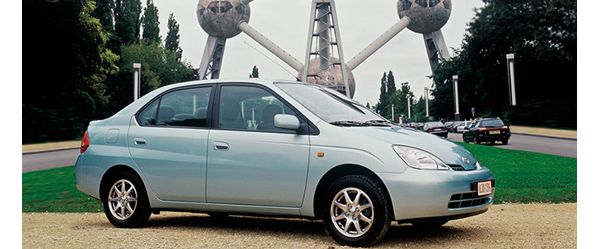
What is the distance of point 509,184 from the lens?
11.5m

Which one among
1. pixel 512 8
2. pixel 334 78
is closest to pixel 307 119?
pixel 512 8

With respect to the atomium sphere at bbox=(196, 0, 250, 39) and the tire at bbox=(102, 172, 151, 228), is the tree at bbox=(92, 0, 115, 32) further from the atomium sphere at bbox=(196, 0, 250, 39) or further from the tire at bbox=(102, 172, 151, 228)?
the tire at bbox=(102, 172, 151, 228)

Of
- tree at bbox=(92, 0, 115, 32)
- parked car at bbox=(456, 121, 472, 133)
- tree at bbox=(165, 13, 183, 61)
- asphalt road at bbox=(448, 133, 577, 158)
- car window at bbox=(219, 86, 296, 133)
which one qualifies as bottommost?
asphalt road at bbox=(448, 133, 577, 158)

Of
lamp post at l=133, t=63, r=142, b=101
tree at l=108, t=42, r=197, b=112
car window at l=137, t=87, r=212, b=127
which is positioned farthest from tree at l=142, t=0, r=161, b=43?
car window at l=137, t=87, r=212, b=127

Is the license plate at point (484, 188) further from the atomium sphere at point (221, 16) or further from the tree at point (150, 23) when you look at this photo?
the atomium sphere at point (221, 16)

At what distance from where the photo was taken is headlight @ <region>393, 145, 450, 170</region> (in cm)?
535

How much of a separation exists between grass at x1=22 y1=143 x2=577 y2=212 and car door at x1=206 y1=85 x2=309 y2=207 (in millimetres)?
3948

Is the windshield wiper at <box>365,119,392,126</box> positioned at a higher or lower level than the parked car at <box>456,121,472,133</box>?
higher

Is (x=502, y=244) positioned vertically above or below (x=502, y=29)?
below

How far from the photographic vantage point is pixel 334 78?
33750 millimetres

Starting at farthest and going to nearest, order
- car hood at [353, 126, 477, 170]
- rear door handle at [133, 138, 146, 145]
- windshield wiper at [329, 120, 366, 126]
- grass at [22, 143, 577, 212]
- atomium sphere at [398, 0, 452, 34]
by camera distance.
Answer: atomium sphere at [398, 0, 452, 34] → grass at [22, 143, 577, 212] → rear door handle at [133, 138, 146, 145] → windshield wiper at [329, 120, 366, 126] → car hood at [353, 126, 477, 170]

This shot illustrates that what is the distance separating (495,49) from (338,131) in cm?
668
